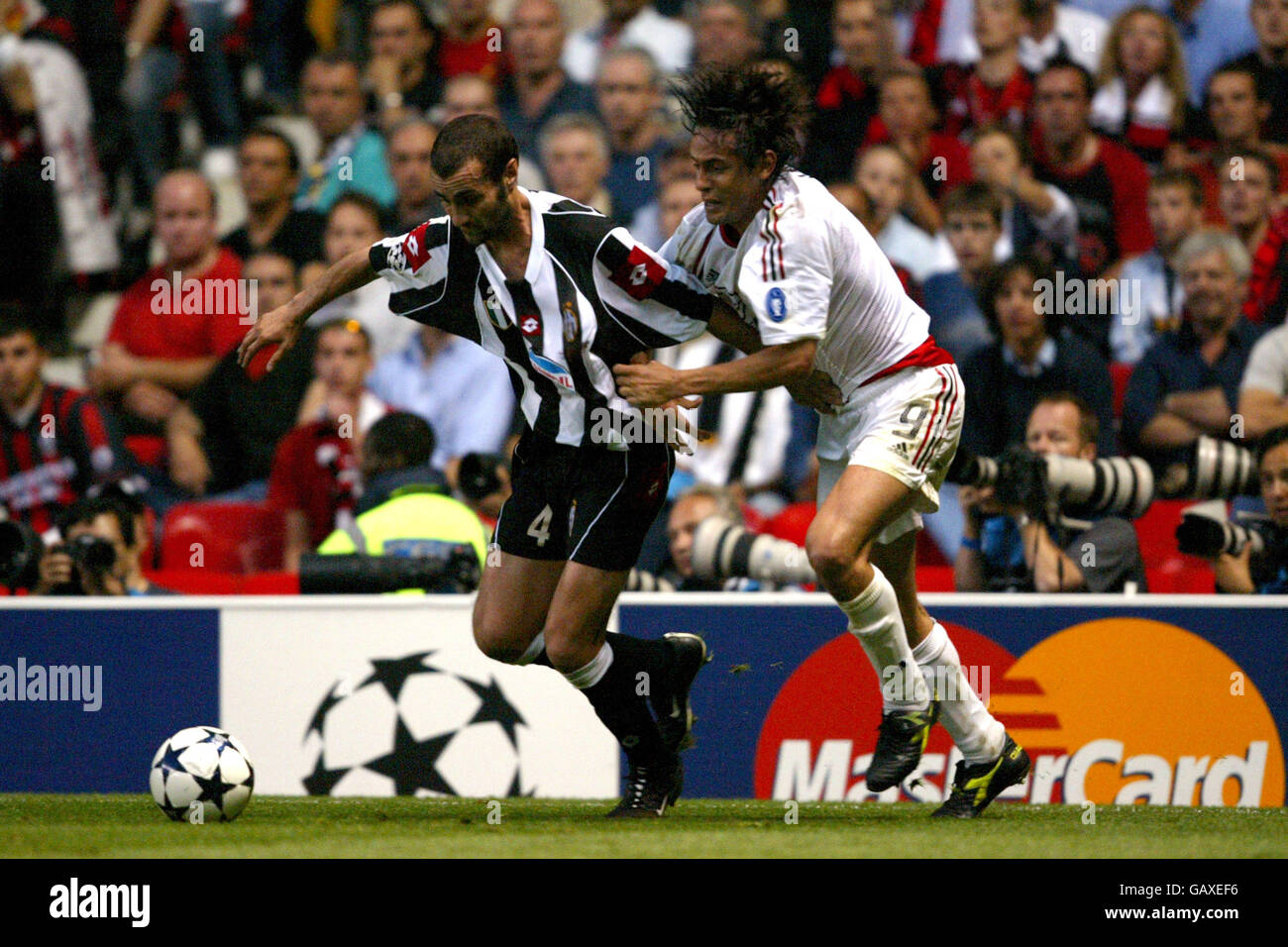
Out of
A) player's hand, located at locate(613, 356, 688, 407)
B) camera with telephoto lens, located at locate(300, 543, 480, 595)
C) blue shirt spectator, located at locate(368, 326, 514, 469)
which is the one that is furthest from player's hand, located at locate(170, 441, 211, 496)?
player's hand, located at locate(613, 356, 688, 407)

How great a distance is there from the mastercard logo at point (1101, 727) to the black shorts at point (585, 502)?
210 centimetres

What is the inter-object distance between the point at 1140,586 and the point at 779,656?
157 cm

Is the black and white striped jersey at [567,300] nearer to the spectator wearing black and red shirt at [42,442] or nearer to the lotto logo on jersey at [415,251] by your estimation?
the lotto logo on jersey at [415,251]

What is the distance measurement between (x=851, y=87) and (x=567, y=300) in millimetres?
5305

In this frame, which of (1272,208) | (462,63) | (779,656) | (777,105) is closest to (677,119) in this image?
(462,63)

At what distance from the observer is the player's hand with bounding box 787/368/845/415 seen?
5.57 m

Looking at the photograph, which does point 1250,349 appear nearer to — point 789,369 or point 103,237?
point 789,369

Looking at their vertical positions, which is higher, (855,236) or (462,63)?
(462,63)

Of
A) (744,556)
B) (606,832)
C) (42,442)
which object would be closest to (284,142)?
(42,442)

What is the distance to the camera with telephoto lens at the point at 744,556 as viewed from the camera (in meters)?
7.48

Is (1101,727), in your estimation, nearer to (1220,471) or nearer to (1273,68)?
(1220,471)

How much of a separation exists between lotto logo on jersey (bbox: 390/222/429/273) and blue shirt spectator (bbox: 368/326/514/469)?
12.7 feet

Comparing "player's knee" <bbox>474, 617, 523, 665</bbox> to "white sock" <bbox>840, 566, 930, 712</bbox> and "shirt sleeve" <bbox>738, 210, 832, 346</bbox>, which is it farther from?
"shirt sleeve" <bbox>738, 210, 832, 346</bbox>

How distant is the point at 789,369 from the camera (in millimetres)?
5246
